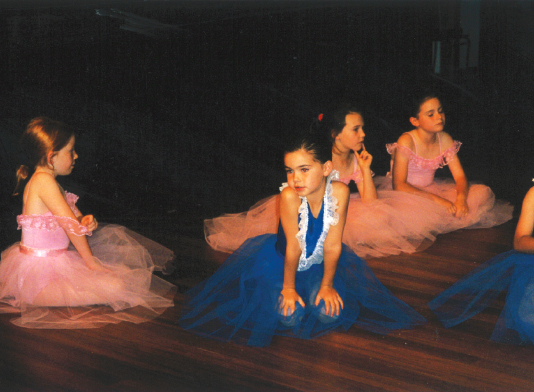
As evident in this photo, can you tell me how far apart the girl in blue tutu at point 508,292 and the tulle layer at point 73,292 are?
3.89 feet

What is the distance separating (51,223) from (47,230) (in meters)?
0.04

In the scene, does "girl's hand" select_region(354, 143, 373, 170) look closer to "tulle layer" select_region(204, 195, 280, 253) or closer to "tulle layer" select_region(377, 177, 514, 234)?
"tulle layer" select_region(377, 177, 514, 234)

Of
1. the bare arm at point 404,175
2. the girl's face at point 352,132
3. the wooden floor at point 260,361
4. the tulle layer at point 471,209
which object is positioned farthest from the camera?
the bare arm at point 404,175

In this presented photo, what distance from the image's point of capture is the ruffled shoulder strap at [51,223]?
2441 millimetres

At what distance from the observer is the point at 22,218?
2447 millimetres

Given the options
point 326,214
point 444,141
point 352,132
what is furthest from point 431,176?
point 326,214

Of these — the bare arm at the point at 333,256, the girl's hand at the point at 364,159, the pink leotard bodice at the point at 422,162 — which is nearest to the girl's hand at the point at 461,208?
the pink leotard bodice at the point at 422,162

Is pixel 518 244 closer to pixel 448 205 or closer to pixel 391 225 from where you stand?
pixel 391 225

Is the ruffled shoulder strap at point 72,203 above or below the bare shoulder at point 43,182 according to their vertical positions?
below

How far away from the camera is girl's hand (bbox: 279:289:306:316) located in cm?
221

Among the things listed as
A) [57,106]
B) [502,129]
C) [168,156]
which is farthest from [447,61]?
[57,106]

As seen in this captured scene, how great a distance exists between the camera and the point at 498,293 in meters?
2.45

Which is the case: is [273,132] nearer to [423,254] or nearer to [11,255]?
[423,254]

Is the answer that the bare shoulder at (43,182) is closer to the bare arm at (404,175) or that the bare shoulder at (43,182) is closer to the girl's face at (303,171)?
the girl's face at (303,171)
